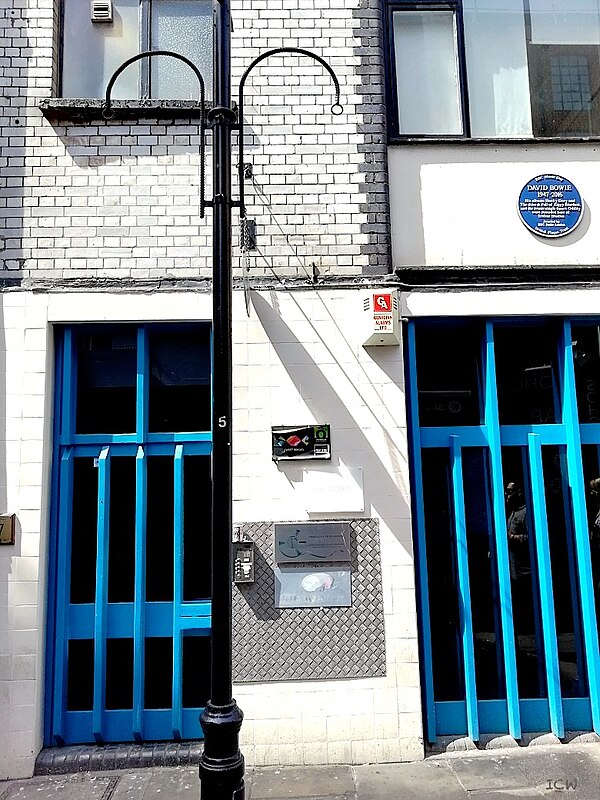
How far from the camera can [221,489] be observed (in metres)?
3.50

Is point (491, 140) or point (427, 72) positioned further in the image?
point (427, 72)

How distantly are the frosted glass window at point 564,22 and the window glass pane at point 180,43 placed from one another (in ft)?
9.66

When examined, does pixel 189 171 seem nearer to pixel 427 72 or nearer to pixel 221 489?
pixel 427 72

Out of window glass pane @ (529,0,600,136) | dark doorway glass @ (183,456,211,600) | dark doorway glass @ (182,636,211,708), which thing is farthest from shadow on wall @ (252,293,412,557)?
window glass pane @ (529,0,600,136)

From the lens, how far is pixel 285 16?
5.63 meters

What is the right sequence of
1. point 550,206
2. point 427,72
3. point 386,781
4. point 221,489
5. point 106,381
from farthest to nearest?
point 427,72 → point 550,206 → point 106,381 → point 386,781 → point 221,489

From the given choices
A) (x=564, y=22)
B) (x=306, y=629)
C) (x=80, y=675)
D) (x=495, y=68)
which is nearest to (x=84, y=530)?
(x=80, y=675)

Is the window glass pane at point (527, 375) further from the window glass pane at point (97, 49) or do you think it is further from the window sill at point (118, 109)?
the window glass pane at point (97, 49)

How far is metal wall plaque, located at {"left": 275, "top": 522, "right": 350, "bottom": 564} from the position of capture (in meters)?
5.11

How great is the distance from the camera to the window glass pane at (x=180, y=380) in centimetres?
545

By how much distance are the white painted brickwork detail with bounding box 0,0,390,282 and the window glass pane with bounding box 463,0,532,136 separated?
3.05 ft

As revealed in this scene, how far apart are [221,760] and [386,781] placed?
1.86 meters

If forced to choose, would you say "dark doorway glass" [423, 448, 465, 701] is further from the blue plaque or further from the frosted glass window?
the frosted glass window

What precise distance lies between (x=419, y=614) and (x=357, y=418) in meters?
1.63
